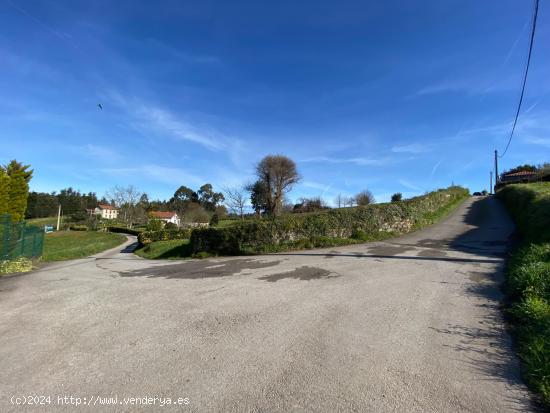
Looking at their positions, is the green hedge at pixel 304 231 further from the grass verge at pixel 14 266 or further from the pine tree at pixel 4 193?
the pine tree at pixel 4 193

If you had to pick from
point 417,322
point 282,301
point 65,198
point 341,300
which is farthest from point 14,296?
point 65,198

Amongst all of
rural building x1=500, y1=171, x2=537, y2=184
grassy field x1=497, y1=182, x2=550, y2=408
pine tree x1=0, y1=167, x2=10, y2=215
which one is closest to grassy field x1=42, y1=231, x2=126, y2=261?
pine tree x1=0, y1=167, x2=10, y2=215

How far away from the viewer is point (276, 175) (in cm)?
5272

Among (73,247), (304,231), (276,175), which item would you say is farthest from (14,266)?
(276,175)

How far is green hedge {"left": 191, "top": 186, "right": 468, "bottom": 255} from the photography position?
486 inches

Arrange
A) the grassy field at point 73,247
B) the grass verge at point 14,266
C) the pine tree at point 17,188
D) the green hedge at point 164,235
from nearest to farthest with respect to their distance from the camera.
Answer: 1. the grass verge at point 14,266
2. the grassy field at point 73,247
3. the pine tree at point 17,188
4. the green hedge at point 164,235

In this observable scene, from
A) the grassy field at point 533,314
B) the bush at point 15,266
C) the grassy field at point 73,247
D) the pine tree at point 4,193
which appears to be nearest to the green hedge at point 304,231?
the bush at point 15,266

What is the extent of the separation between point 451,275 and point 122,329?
6.82m

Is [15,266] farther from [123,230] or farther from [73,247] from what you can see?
[123,230]

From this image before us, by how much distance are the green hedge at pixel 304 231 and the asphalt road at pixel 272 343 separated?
181 inches

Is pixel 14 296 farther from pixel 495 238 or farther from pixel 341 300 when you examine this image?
pixel 495 238

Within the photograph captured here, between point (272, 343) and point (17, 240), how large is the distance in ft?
42.6

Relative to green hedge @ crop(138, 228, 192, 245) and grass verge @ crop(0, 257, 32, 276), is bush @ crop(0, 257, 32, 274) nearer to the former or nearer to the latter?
grass verge @ crop(0, 257, 32, 276)

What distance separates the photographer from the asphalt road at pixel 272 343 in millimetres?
2768
